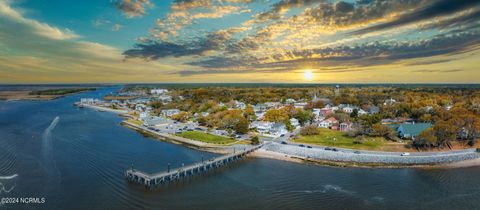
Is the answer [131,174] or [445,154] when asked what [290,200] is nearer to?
[131,174]

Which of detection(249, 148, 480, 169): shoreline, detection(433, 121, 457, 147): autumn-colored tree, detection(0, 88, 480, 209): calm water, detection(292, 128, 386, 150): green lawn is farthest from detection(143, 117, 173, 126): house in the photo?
detection(433, 121, 457, 147): autumn-colored tree

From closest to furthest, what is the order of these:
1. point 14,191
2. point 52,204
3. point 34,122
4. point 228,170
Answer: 1. point 52,204
2. point 14,191
3. point 228,170
4. point 34,122

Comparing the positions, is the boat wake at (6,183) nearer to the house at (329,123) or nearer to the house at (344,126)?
the house at (329,123)

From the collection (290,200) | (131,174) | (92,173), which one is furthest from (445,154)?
(92,173)

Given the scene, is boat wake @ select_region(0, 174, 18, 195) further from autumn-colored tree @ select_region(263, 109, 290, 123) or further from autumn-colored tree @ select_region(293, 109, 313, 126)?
autumn-colored tree @ select_region(293, 109, 313, 126)

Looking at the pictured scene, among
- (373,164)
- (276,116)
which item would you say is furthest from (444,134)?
(276,116)
